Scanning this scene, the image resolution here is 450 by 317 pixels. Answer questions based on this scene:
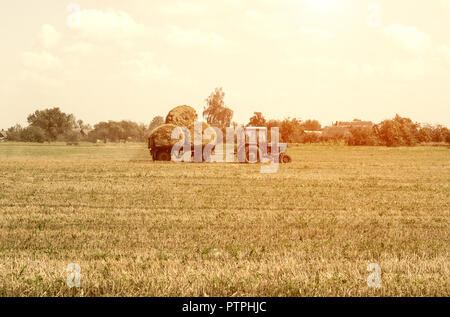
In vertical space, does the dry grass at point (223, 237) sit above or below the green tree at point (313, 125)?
below

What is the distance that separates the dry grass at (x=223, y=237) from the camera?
5180 mm

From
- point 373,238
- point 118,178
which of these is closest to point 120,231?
point 373,238

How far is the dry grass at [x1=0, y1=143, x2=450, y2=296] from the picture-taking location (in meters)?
5.18

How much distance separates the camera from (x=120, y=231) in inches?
337

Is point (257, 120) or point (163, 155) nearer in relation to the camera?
point (163, 155)

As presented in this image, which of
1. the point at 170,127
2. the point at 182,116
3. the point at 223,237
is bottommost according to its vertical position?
the point at 223,237

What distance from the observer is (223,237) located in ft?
26.5

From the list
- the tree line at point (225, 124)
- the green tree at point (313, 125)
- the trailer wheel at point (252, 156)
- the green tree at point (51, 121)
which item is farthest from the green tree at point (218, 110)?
the green tree at point (313, 125)

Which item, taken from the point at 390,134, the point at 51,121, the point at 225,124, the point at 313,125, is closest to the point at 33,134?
the point at 51,121

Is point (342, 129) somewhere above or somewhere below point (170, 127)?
above

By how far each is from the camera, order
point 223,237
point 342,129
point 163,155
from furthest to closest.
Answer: point 342,129 < point 163,155 < point 223,237

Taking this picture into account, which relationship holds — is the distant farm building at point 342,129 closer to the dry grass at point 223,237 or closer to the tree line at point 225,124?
the tree line at point 225,124

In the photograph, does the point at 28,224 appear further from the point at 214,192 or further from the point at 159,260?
the point at 214,192

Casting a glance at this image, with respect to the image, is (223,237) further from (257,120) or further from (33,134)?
(33,134)
